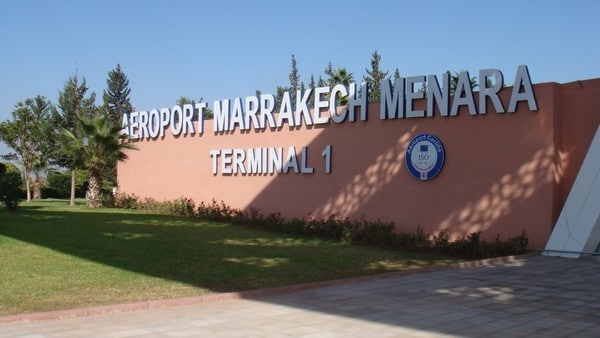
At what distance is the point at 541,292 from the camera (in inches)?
363

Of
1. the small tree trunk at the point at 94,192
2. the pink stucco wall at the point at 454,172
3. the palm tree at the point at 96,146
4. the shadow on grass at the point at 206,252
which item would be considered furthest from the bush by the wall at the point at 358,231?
the small tree trunk at the point at 94,192

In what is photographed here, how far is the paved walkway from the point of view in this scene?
6.79 m

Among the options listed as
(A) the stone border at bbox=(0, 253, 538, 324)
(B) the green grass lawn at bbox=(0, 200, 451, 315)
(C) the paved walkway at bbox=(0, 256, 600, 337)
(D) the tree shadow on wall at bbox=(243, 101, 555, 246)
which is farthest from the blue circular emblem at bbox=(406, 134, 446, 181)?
(C) the paved walkway at bbox=(0, 256, 600, 337)

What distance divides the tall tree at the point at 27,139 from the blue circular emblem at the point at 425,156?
26.1 metres

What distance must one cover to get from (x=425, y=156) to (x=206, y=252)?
6.71 m

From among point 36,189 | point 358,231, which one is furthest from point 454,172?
point 36,189

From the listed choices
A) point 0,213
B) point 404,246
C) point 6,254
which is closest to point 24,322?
point 6,254

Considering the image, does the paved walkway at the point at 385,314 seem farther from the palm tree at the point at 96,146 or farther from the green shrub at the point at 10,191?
the palm tree at the point at 96,146

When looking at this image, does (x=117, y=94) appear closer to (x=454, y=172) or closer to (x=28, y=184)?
(x=28, y=184)

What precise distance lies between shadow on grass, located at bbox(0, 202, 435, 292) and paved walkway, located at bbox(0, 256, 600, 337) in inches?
56.1

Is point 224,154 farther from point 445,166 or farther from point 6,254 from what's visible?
point 6,254

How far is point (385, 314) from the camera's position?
778 centimetres

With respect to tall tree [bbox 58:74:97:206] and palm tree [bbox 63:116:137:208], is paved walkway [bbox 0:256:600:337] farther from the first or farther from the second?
tall tree [bbox 58:74:97:206]

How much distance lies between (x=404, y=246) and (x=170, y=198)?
1326cm
